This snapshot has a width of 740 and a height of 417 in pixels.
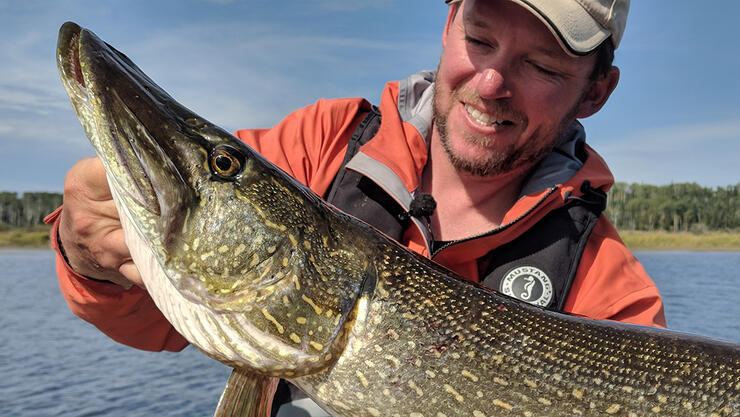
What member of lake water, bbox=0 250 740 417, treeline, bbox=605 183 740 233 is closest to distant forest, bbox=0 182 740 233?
treeline, bbox=605 183 740 233

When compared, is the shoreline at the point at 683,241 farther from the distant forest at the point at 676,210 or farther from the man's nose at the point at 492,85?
the man's nose at the point at 492,85

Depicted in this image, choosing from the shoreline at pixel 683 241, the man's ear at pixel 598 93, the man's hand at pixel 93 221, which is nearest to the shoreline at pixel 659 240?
the shoreline at pixel 683 241

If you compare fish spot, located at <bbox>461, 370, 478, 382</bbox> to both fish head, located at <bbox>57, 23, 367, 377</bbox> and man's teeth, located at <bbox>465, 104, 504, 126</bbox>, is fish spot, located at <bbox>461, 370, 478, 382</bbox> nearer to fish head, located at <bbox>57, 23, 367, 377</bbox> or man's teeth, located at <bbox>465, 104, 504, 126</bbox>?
fish head, located at <bbox>57, 23, 367, 377</bbox>

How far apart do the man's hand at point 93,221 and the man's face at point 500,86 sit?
1595 mm

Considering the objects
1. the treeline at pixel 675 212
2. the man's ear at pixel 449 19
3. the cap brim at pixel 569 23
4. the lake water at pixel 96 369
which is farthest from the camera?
the treeline at pixel 675 212

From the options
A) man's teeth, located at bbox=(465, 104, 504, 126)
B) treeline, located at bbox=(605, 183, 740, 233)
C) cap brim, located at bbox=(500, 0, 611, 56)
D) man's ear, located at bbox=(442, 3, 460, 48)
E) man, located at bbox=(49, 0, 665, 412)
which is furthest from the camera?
treeline, located at bbox=(605, 183, 740, 233)

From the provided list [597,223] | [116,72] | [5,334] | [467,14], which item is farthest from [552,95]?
[5,334]

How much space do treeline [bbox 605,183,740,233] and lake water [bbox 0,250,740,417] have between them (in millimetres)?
64277

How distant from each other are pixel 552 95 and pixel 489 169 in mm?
468

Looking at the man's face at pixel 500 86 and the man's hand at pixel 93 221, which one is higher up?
the man's face at pixel 500 86

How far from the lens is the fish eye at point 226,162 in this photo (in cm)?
161

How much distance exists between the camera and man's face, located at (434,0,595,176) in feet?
8.43

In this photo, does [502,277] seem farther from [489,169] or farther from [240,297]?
[240,297]

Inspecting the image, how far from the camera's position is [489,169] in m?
2.77
